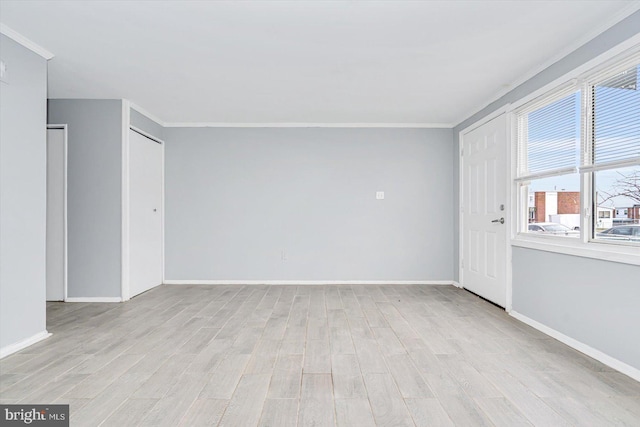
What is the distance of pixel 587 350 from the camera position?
2.61 meters

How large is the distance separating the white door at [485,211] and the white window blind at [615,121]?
1.19 m

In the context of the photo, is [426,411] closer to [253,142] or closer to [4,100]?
[4,100]

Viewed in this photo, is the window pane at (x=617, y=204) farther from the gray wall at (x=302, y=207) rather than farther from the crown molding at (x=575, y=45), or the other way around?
the gray wall at (x=302, y=207)

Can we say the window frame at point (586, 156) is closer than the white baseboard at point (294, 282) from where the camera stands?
Yes

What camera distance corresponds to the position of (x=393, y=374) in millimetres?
2291

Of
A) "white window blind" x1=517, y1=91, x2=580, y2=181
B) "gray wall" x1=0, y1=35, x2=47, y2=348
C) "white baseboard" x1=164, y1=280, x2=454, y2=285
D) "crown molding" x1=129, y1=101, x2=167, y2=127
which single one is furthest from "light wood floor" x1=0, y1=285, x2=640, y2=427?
"crown molding" x1=129, y1=101, x2=167, y2=127

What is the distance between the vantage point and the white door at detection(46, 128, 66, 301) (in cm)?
421

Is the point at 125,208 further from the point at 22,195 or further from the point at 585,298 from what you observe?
the point at 585,298

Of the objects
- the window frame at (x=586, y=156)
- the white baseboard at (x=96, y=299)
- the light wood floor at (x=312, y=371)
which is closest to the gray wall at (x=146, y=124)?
the white baseboard at (x=96, y=299)

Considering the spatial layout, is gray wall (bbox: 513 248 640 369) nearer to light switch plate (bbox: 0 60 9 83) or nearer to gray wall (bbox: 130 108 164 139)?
light switch plate (bbox: 0 60 9 83)

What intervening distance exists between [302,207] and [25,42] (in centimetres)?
345

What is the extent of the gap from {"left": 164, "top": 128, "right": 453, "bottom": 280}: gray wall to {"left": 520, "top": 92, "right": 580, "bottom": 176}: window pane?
5.92ft

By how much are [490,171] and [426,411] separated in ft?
10.4

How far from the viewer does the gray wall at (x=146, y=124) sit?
446 centimetres
